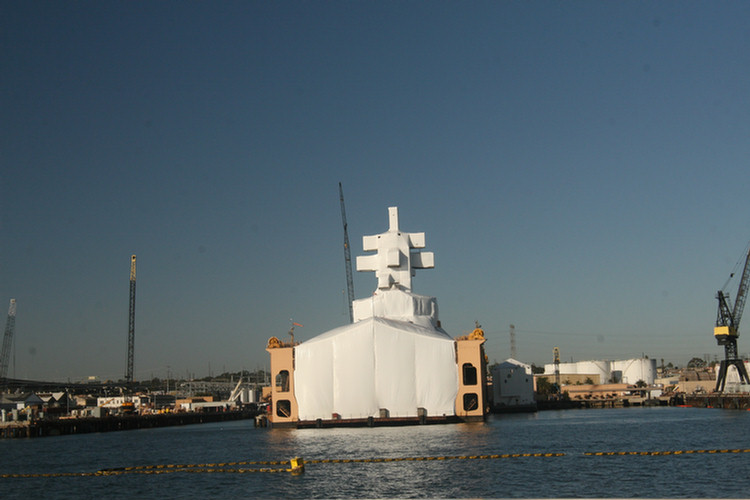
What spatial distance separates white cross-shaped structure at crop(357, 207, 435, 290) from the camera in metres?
100

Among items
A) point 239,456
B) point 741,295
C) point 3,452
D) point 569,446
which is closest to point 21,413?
point 3,452

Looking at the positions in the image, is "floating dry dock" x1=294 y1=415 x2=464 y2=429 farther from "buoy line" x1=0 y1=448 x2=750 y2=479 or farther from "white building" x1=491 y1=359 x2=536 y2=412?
"white building" x1=491 y1=359 x2=536 y2=412

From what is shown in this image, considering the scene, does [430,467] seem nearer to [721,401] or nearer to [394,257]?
[394,257]

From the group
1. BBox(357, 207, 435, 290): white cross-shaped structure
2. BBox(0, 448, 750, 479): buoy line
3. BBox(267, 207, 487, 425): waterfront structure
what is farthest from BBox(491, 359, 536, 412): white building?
BBox(0, 448, 750, 479): buoy line

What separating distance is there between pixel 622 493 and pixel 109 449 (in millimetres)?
51949

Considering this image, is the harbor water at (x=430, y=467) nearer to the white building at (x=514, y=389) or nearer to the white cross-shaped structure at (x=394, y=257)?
the white cross-shaped structure at (x=394, y=257)

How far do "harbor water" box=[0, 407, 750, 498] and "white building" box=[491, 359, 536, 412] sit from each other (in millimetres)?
69838

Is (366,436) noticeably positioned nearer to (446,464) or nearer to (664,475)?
(446,464)

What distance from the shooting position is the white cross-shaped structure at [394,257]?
328ft

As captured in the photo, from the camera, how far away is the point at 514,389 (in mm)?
143750

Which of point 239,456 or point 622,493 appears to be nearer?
point 622,493

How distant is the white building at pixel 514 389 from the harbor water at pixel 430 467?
2750 inches

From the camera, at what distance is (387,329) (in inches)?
3206

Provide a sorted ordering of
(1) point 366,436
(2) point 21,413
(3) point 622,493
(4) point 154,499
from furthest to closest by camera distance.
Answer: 1. (2) point 21,413
2. (1) point 366,436
3. (4) point 154,499
4. (3) point 622,493
